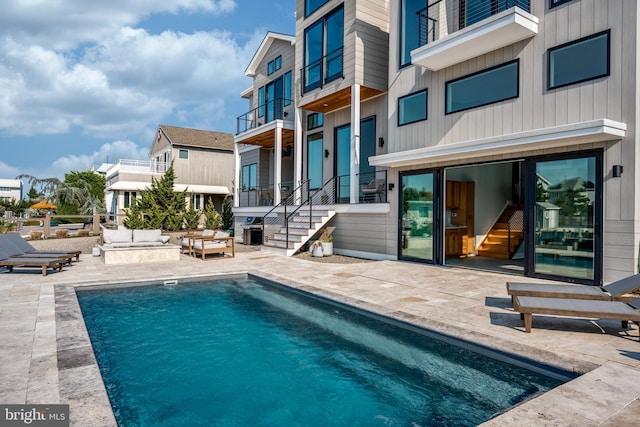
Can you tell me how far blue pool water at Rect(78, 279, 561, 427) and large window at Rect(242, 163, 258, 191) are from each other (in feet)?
51.2

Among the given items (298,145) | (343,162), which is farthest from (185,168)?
(343,162)

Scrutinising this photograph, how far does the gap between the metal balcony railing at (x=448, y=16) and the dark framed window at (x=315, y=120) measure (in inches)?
227

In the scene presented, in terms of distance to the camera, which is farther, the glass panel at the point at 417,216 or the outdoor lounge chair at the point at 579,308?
the glass panel at the point at 417,216

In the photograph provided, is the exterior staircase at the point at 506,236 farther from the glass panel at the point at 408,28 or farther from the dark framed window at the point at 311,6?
the dark framed window at the point at 311,6

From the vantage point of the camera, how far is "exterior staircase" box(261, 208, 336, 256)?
12742mm

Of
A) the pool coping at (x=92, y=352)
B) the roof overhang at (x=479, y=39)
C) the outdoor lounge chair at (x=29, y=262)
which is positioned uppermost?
the roof overhang at (x=479, y=39)

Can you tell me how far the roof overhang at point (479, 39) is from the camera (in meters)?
8.05

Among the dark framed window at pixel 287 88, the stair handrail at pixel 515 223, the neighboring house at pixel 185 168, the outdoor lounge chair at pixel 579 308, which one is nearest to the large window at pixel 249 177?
the dark framed window at pixel 287 88

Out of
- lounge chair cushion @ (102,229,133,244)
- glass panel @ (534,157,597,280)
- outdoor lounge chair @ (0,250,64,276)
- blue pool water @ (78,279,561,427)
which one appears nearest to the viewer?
blue pool water @ (78,279,561,427)

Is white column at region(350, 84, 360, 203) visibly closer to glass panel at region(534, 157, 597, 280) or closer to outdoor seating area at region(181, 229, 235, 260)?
outdoor seating area at region(181, 229, 235, 260)

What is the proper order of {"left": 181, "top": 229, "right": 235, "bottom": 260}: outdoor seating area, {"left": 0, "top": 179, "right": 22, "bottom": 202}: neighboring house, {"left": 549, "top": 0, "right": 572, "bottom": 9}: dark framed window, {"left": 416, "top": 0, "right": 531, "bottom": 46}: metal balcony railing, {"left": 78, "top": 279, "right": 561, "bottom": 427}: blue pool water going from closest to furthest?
{"left": 78, "top": 279, "right": 561, "bottom": 427}: blue pool water
{"left": 549, "top": 0, "right": 572, "bottom": 9}: dark framed window
{"left": 416, "top": 0, "right": 531, "bottom": 46}: metal balcony railing
{"left": 181, "top": 229, "right": 235, "bottom": 260}: outdoor seating area
{"left": 0, "top": 179, "right": 22, "bottom": 202}: neighboring house

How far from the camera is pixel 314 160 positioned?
635 inches

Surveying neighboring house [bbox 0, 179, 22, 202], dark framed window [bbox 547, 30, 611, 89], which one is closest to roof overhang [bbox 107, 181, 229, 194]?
dark framed window [bbox 547, 30, 611, 89]

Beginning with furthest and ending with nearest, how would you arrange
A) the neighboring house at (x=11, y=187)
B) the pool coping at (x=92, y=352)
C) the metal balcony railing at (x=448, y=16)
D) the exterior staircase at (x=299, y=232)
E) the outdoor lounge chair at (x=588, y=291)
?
the neighboring house at (x=11, y=187), the exterior staircase at (x=299, y=232), the metal balcony railing at (x=448, y=16), the outdoor lounge chair at (x=588, y=291), the pool coping at (x=92, y=352)
